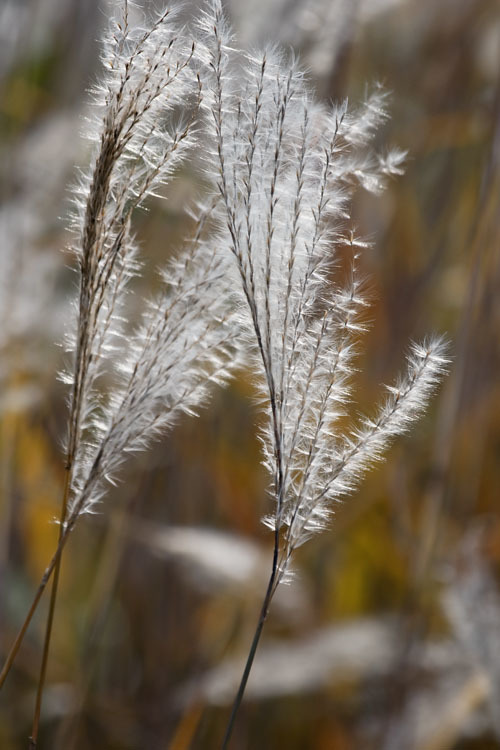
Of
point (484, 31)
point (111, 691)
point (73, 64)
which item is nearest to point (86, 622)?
point (111, 691)

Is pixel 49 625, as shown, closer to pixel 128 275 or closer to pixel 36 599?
pixel 36 599

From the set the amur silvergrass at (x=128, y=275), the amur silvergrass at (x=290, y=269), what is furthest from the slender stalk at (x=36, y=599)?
the amur silvergrass at (x=290, y=269)

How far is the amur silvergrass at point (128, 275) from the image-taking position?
435 mm

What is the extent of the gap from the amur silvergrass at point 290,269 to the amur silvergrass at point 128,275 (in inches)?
1.0

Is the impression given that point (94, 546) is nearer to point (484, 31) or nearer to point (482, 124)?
point (482, 124)

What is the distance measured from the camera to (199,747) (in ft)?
4.29

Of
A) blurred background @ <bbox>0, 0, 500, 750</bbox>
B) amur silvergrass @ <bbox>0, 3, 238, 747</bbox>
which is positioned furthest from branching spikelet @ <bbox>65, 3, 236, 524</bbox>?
blurred background @ <bbox>0, 0, 500, 750</bbox>

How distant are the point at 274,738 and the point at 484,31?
147 cm

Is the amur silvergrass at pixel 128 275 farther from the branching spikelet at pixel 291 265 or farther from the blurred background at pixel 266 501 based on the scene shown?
the blurred background at pixel 266 501

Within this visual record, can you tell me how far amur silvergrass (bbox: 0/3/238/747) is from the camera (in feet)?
1.43

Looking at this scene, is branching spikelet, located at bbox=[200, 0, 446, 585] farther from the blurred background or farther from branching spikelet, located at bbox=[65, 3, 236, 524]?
the blurred background

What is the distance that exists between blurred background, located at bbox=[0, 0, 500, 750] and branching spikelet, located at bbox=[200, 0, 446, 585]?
0.62m

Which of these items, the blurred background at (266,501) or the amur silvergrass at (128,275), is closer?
the amur silvergrass at (128,275)

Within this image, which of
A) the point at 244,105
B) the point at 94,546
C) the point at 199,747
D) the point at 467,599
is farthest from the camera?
the point at 94,546
